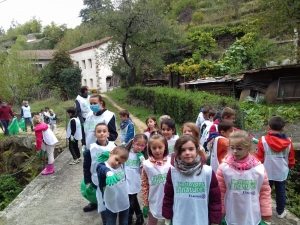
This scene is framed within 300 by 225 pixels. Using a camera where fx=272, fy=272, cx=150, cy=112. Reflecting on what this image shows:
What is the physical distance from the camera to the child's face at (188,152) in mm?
2504

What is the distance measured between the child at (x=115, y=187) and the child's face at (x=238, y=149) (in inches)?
46.9

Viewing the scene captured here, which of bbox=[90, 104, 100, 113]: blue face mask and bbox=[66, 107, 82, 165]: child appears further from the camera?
bbox=[66, 107, 82, 165]: child

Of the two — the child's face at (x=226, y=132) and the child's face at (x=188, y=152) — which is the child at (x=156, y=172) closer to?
the child's face at (x=188, y=152)

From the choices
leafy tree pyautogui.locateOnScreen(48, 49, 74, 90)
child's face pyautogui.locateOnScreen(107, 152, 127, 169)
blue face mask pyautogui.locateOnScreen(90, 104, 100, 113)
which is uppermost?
leafy tree pyautogui.locateOnScreen(48, 49, 74, 90)

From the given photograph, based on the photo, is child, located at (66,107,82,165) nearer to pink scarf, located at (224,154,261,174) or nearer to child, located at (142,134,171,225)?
child, located at (142,134,171,225)

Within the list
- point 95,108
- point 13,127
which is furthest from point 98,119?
point 13,127

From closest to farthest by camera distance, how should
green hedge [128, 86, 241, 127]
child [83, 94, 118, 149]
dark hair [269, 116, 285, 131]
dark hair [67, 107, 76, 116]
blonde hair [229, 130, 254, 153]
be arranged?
blonde hair [229, 130, 254, 153] → dark hair [269, 116, 285, 131] → child [83, 94, 118, 149] → dark hair [67, 107, 76, 116] → green hedge [128, 86, 241, 127]

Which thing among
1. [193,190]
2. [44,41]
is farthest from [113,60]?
[44,41]

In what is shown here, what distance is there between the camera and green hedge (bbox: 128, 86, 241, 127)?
8203mm

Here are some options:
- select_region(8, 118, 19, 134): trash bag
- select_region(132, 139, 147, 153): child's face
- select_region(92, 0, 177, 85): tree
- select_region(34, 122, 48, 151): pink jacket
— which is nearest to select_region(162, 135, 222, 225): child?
select_region(132, 139, 147, 153): child's face

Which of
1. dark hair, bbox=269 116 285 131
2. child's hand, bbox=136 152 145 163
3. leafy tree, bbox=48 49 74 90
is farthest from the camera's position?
leafy tree, bbox=48 49 74 90

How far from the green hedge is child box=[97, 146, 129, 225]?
17.6ft

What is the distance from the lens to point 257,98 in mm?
14594

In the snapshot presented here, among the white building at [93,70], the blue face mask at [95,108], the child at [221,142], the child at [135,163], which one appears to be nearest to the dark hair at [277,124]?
the child at [221,142]
